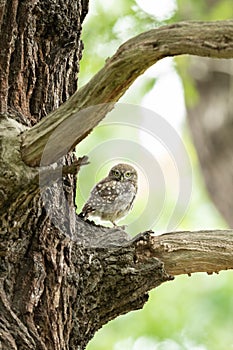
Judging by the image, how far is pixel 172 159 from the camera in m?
1.97

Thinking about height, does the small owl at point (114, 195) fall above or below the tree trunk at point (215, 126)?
below

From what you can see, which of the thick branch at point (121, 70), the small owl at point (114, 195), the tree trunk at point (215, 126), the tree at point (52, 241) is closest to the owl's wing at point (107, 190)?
the small owl at point (114, 195)

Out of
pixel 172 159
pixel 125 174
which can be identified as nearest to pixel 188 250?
pixel 172 159

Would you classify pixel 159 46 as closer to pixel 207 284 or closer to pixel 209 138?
pixel 209 138

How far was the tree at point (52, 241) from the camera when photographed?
1899mm

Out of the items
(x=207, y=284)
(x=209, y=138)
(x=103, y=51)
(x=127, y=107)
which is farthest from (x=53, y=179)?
(x=207, y=284)

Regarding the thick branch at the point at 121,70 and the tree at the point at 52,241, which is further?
the tree at the point at 52,241

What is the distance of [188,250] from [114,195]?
1.03 meters

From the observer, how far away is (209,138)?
13.5 feet

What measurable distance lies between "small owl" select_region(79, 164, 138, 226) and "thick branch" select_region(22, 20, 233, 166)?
3.02ft

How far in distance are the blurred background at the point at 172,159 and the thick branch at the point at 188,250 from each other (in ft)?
0.13

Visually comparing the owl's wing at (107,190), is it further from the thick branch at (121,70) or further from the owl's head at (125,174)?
the thick branch at (121,70)

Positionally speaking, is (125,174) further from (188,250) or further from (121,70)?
A: (121,70)

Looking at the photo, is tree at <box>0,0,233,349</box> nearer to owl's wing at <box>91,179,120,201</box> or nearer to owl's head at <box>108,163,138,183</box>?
owl's wing at <box>91,179,120,201</box>
